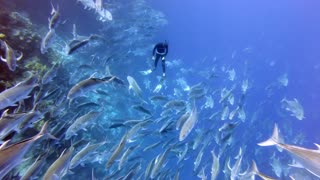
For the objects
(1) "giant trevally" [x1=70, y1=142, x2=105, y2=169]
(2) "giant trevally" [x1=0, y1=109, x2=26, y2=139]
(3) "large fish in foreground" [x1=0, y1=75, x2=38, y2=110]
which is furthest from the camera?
(1) "giant trevally" [x1=70, y1=142, x2=105, y2=169]

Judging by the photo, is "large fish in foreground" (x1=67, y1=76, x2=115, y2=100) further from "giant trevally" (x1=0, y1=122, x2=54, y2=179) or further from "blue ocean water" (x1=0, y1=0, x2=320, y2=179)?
"giant trevally" (x1=0, y1=122, x2=54, y2=179)

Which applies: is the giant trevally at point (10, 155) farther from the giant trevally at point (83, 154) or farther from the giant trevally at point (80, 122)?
the giant trevally at point (80, 122)

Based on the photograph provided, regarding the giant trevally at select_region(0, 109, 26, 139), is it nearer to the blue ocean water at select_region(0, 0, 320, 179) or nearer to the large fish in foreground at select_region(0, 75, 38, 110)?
the large fish in foreground at select_region(0, 75, 38, 110)

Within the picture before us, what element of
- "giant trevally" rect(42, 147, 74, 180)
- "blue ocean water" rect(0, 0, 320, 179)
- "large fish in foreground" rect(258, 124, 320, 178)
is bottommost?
"giant trevally" rect(42, 147, 74, 180)

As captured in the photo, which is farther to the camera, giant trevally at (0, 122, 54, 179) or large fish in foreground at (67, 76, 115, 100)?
large fish in foreground at (67, 76, 115, 100)

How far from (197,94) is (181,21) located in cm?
6785

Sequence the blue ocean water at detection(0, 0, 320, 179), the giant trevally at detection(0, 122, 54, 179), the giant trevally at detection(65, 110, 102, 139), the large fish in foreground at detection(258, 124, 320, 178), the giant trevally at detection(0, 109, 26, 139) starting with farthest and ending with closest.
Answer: the blue ocean water at detection(0, 0, 320, 179) → the giant trevally at detection(65, 110, 102, 139) → the giant trevally at detection(0, 109, 26, 139) → the large fish in foreground at detection(258, 124, 320, 178) → the giant trevally at detection(0, 122, 54, 179)

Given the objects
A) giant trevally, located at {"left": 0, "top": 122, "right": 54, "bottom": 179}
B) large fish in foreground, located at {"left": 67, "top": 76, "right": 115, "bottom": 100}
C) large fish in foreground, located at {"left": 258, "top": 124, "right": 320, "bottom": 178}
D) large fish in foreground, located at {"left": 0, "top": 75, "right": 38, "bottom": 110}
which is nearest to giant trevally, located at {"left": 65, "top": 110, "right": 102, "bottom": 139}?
large fish in foreground, located at {"left": 67, "top": 76, "right": 115, "bottom": 100}

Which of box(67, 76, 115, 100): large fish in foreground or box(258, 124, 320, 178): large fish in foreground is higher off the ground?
box(67, 76, 115, 100): large fish in foreground

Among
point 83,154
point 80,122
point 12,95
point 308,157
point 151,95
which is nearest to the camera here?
point 308,157

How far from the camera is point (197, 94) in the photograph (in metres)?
8.97

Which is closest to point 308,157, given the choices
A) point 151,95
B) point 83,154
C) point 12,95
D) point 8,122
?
point 83,154

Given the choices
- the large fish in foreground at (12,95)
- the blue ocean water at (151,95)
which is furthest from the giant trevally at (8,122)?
A: the blue ocean water at (151,95)

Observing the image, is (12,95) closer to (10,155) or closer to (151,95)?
(10,155)
